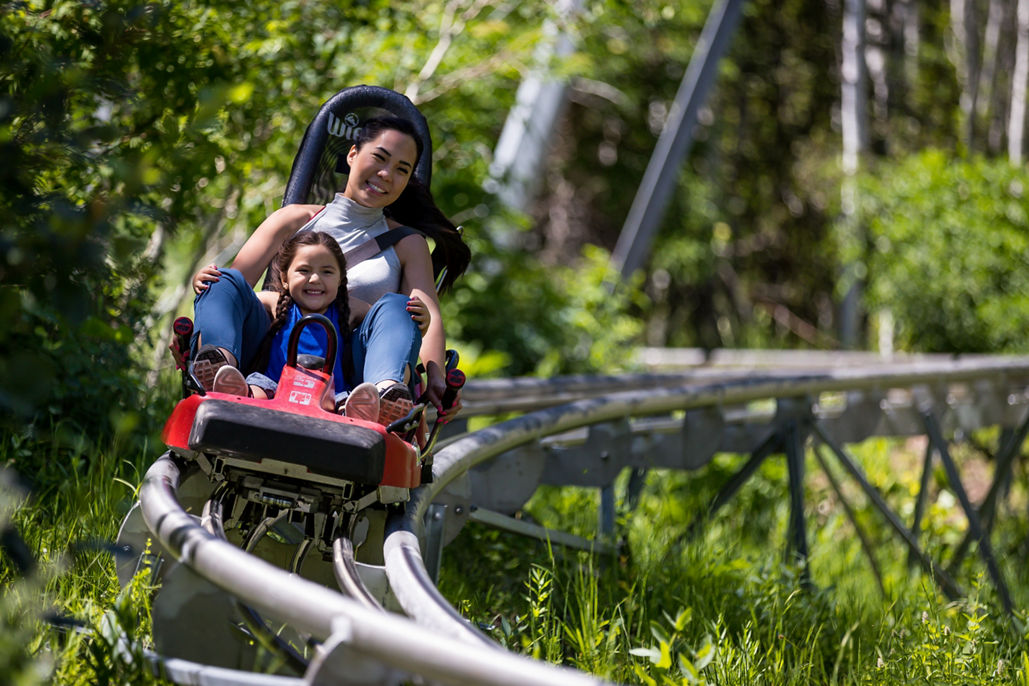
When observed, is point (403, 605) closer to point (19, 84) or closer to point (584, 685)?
point (584, 685)

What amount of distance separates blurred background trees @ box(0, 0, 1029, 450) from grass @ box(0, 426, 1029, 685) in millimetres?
322

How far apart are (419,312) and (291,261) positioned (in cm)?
38

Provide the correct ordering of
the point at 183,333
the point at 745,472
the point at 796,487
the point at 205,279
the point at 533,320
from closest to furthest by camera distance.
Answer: the point at 183,333, the point at 205,279, the point at 796,487, the point at 745,472, the point at 533,320

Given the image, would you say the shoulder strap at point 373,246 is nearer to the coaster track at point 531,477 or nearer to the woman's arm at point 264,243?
the woman's arm at point 264,243

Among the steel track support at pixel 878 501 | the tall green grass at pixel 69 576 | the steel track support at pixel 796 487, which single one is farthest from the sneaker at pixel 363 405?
the steel track support at pixel 878 501

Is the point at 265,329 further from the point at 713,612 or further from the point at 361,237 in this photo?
the point at 713,612

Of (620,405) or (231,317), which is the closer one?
(231,317)

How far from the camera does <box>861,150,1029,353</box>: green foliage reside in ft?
36.0

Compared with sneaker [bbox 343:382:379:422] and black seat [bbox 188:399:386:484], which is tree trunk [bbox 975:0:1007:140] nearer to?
sneaker [bbox 343:382:379:422]

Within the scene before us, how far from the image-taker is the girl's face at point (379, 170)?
3.29 metres

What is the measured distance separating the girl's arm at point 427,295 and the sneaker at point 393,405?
1.17ft

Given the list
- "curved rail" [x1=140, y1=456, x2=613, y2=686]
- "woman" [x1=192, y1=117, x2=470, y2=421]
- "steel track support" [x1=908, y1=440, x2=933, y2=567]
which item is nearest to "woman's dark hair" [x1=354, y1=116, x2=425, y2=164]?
"woman" [x1=192, y1=117, x2=470, y2=421]

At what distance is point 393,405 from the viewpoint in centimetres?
269

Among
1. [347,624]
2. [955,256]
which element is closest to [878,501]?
[347,624]
